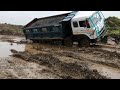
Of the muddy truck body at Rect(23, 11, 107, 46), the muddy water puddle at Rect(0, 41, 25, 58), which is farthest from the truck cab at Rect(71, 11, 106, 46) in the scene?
the muddy water puddle at Rect(0, 41, 25, 58)

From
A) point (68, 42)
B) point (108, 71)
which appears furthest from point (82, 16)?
point (108, 71)

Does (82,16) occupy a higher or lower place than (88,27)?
higher

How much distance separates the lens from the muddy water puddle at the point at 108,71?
856 centimetres

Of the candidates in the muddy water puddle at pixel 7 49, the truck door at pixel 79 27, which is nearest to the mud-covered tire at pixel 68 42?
the truck door at pixel 79 27

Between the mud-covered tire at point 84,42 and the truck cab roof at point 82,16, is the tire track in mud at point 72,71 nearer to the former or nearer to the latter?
the mud-covered tire at point 84,42

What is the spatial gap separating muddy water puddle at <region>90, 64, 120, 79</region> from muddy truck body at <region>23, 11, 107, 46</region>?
5628 mm

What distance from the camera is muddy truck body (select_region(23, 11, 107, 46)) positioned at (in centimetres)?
1562

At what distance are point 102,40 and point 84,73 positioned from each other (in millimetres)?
9112

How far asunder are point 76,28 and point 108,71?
765 centimetres

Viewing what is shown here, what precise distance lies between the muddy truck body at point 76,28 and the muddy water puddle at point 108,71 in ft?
18.5

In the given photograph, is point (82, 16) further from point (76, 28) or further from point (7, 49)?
point (7, 49)

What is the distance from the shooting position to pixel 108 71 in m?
9.23
